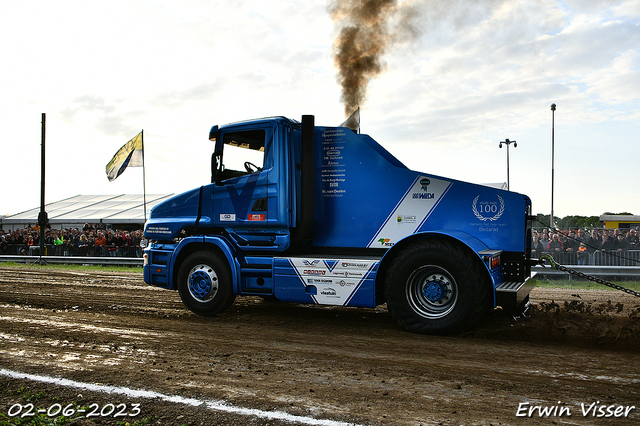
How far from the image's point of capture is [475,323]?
18.9 ft

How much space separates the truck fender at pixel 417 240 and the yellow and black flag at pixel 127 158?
15.4 m

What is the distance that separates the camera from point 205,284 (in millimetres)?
7414

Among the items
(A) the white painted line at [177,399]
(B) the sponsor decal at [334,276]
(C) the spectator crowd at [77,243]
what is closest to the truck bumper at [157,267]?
(B) the sponsor decal at [334,276]

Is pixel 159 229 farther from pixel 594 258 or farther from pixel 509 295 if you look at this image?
pixel 594 258

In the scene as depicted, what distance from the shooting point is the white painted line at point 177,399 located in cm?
336

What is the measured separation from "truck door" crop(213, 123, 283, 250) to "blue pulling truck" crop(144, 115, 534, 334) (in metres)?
0.02

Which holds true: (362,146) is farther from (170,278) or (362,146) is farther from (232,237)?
(170,278)

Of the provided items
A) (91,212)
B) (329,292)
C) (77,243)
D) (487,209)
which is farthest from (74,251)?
(487,209)

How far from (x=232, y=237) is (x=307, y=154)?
186 cm

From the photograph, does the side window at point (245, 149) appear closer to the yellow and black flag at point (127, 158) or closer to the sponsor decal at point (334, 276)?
the sponsor decal at point (334, 276)

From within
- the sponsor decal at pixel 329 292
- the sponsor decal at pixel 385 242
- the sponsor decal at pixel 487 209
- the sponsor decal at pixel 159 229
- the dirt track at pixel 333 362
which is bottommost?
the dirt track at pixel 333 362

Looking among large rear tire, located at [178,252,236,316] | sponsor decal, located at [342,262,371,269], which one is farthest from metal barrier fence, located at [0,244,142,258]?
sponsor decal, located at [342,262,371,269]

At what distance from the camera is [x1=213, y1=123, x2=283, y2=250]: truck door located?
7.13 metres

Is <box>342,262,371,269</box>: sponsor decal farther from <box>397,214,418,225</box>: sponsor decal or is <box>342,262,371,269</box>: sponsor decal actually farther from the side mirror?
the side mirror
